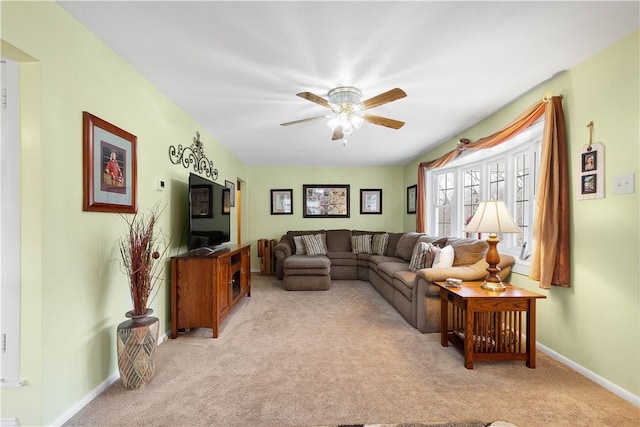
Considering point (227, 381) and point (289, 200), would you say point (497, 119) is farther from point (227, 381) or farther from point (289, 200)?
point (289, 200)

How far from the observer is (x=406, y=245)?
496cm

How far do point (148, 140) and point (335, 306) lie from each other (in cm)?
290

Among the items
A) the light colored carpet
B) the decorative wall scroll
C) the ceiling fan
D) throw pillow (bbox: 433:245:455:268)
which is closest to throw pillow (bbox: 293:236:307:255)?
the light colored carpet

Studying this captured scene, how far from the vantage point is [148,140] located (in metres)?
2.51

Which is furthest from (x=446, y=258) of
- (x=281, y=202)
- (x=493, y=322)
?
(x=281, y=202)

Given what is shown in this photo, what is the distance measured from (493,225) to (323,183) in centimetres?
429

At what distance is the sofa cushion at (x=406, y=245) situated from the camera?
4.82 m

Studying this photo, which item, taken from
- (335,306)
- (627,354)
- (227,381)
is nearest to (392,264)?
(335,306)

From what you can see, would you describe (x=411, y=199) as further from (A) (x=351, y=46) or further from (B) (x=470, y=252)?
(A) (x=351, y=46)

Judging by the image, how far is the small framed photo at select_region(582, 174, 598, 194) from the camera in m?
2.09

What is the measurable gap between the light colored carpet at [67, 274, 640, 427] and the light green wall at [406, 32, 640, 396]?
26cm

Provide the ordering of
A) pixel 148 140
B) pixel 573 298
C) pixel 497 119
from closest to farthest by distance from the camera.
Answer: pixel 573 298
pixel 148 140
pixel 497 119

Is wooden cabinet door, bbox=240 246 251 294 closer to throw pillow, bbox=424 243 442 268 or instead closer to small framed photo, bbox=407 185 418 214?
throw pillow, bbox=424 243 442 268

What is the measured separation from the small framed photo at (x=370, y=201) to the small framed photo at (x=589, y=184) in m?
4.31
